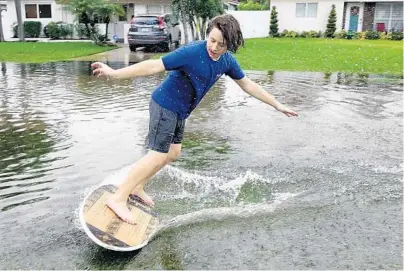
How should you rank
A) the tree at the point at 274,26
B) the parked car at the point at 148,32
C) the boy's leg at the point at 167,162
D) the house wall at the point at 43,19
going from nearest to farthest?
the boy's leg at the point at 167,162, the parked car at the point at 148,32, the house wall at the point at 43,19, the tree at the point at 274,26

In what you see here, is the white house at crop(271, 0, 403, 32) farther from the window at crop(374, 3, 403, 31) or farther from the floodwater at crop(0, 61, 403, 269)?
the floodwater at crop(0, 61, 403, 269)

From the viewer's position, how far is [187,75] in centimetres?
379

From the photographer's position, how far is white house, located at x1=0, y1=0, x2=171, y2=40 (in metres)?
33.1

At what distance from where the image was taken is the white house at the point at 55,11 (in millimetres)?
33094

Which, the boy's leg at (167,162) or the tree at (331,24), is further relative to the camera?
the tree at (331,24)

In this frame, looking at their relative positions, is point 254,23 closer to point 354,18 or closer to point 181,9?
point 354,18

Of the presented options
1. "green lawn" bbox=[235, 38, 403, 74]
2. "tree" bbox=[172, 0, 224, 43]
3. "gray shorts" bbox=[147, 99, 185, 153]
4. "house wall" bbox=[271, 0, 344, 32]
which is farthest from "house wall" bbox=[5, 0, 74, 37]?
"gray shorts" bbox=[147, 99, 185, 153]

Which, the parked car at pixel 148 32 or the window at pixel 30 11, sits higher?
the window at pixel 30 11

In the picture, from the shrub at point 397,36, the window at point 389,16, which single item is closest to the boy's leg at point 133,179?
the shrub at point 397,36

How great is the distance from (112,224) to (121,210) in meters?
0.19

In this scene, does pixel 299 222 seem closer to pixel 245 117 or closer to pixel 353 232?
pixel 353 232

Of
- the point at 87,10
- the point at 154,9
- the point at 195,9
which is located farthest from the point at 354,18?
the point at 87,10

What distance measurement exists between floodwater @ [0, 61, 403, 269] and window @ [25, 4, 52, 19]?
87.9ft

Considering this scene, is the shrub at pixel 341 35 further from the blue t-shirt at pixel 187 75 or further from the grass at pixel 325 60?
the blue t-shirt at pixel 187 75
